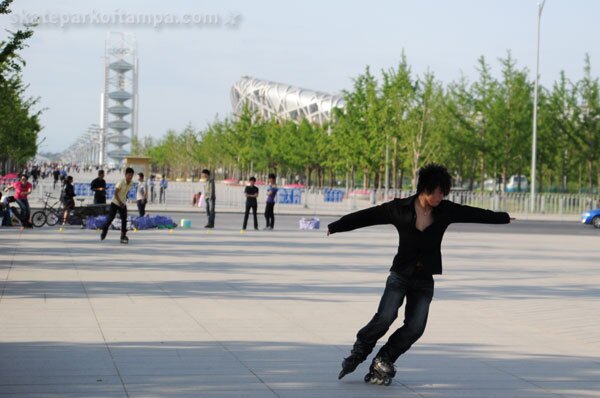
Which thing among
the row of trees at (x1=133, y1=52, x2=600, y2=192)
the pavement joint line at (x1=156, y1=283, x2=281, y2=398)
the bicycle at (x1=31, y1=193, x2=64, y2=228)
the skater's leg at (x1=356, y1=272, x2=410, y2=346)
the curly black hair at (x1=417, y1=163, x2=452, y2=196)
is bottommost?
the pavement joint line at (x1=156, y1=283, x2=281, y2=398)

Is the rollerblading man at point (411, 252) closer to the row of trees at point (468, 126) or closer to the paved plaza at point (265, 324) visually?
the paved plaza at point (265, 324)

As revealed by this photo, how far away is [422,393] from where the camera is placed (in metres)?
6.72

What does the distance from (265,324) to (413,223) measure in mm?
3278

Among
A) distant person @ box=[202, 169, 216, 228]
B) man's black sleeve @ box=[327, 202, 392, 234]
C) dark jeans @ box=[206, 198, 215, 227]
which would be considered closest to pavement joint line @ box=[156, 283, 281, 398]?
man's black sleeve @ box=[327, 202, 392, 234]

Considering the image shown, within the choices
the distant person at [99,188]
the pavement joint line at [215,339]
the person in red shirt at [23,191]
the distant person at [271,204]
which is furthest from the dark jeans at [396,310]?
the distant person at [99,188]

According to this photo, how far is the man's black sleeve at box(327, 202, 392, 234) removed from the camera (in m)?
7.02

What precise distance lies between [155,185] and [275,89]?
4733 inches

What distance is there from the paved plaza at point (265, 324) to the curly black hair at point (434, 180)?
1369 millimetres

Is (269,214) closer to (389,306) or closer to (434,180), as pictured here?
(389,306)

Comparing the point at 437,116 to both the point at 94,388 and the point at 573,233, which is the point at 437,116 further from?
the point at 94,388

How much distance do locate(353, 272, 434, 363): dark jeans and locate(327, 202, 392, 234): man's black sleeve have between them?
1.33 ft

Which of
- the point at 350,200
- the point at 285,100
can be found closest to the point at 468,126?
the point at 350,200

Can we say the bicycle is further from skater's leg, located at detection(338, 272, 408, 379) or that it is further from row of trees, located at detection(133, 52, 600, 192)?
row of trees, located at detection(133, 52, 600, 192)

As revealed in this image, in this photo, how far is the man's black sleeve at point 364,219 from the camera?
702 centimetres
